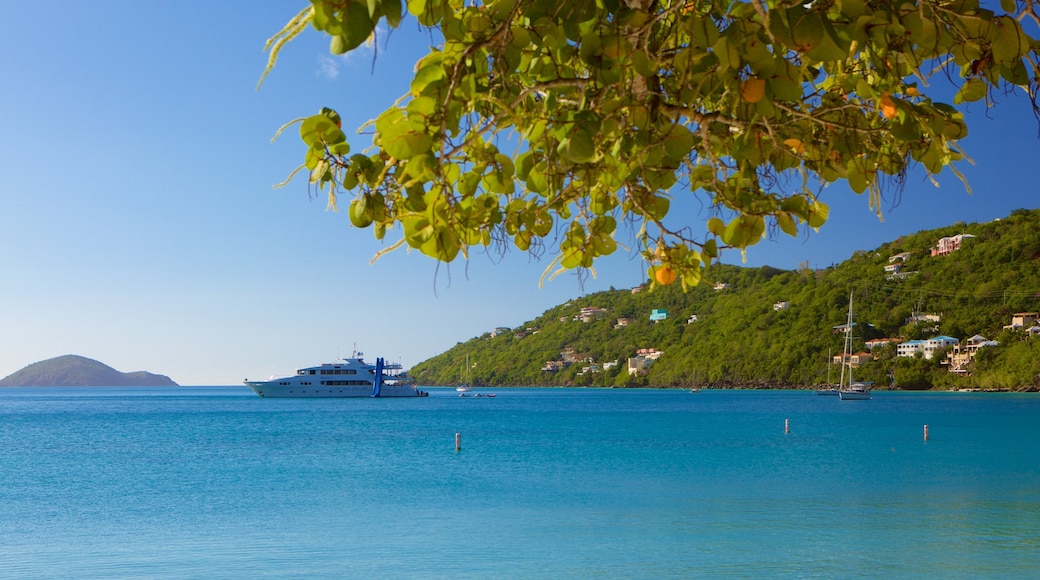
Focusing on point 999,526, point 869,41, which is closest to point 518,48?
point 869,41

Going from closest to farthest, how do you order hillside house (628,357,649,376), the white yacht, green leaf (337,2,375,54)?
green leaf (337,2,375,54), the white yacht, hillside house (628,357,649,376)

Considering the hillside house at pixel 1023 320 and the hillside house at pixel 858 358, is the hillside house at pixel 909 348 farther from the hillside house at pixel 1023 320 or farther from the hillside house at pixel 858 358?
the hillside house at pixel 1023 320

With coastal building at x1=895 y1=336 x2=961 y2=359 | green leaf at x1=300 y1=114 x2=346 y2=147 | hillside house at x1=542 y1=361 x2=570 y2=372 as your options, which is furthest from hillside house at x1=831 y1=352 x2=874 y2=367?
green leaf at x1=300 y1=114 x2=346 y2=147

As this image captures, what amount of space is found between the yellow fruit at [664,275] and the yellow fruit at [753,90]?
26.7 inches

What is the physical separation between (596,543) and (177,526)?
353 inches

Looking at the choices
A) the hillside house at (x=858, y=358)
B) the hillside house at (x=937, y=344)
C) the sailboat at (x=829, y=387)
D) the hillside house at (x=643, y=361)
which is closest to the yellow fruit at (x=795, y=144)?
the sailboat at (x=829, y=387)

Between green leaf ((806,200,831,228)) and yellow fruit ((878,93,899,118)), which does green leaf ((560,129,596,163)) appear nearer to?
yellow fruit ((878,93,899,118))

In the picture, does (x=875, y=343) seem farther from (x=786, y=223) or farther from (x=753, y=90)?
(x=753, y=90)

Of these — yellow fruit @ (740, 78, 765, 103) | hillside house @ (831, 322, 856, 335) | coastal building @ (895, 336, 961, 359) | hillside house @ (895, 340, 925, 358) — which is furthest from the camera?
hillside house @ (831, 322, 856, 335)

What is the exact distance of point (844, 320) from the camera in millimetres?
97938

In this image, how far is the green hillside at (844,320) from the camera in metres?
85.5

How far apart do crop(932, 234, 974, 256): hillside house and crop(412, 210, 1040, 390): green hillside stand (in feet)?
3.36

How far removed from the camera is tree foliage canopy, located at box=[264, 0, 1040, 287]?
1187 mm

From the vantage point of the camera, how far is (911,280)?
322 ft
